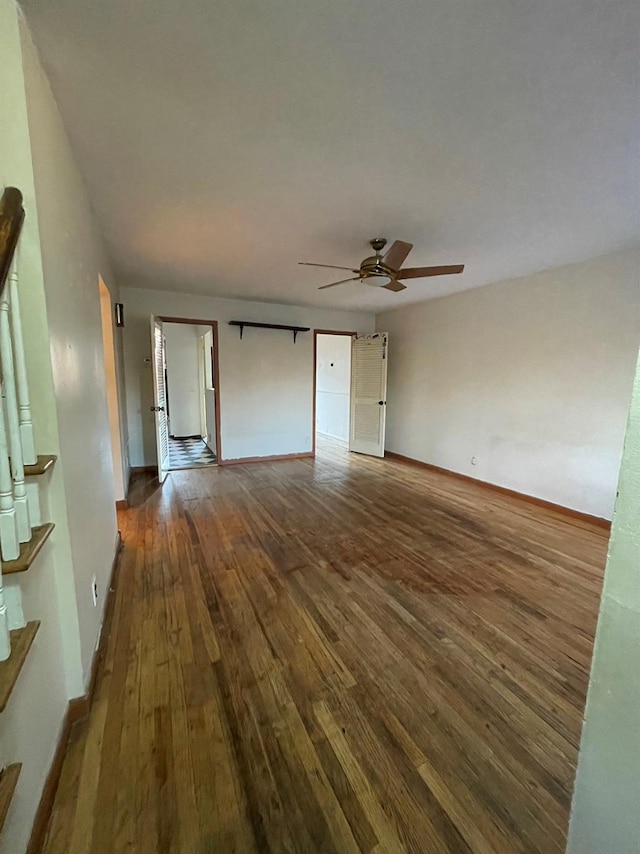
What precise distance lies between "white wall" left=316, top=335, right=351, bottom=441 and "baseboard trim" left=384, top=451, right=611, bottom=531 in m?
1.80

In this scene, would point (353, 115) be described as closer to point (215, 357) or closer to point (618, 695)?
point (618, 695)

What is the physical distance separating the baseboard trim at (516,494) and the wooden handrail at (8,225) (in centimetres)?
427

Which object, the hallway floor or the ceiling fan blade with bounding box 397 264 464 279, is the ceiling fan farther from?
the hallway floor

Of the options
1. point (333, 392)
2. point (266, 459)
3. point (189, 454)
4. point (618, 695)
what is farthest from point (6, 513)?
point (333, 392)

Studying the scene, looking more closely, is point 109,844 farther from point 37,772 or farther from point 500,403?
point 500,403

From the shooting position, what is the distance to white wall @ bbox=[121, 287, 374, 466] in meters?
4.73

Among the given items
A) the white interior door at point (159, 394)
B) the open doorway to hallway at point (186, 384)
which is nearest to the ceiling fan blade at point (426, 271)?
the white interior door at point (159, 394)

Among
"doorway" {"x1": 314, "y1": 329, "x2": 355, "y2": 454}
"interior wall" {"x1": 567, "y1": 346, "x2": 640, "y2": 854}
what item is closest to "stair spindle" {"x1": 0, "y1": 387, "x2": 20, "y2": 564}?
"interior wall" {"x1": 567, "y1": 346, "x2": 640, "y2": 854}

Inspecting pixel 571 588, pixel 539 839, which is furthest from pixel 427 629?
pixel 571 588

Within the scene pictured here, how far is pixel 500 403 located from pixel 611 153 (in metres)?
2.79

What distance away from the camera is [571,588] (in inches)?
91.2

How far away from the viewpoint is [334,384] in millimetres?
7551

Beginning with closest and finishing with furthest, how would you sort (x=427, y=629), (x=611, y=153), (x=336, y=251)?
(x=611, y=153)
(x=427, y=629)
(x=336, y=251)

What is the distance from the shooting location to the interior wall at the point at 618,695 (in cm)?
57
